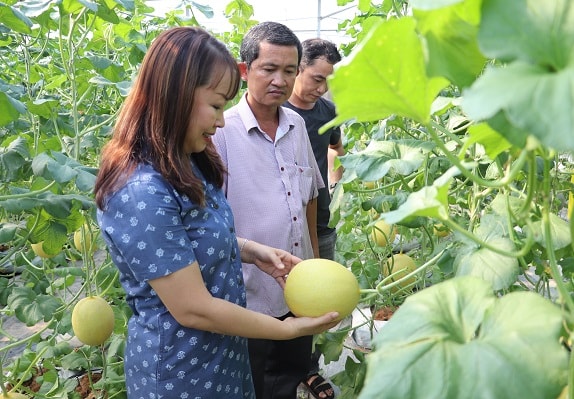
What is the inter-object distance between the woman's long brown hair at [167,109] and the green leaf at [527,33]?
0.77 m

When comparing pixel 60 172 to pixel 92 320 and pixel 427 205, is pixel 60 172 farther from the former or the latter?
pixel 427 205

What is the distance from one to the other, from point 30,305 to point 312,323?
3.30ft

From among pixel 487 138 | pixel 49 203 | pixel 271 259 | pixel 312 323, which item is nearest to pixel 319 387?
pixel 271 259

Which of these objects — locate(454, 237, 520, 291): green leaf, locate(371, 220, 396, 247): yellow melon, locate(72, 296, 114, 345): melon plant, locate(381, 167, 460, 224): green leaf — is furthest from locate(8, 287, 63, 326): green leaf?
locate(381, 167, 460, 224): green leaf

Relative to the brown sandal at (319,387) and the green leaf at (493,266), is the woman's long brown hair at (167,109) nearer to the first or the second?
the green leaf at (493,266)

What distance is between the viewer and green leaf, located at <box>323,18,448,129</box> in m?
0.41

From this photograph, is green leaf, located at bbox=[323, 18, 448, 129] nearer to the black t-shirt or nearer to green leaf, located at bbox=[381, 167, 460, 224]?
green leaf, located at bbox=[381, 167, 460, 224]

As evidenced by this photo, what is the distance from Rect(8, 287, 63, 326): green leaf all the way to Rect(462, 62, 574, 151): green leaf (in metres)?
1.59

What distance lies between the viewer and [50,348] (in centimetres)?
191

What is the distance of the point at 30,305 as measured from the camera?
1669 millimetres

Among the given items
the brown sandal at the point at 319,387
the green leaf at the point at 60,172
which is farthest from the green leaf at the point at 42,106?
the brown sandal at the point at 319,387

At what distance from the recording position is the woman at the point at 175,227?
1.04 metres

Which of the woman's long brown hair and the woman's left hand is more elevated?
the woman's long brown hair

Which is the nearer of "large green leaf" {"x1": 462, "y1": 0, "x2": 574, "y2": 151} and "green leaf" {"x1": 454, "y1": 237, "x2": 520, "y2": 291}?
"large green leaf" {"x1": 462, "y1": 0, "x2": 574, "y2": 151}
